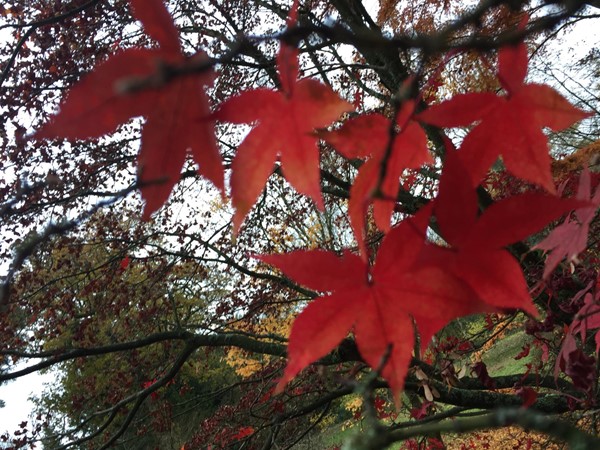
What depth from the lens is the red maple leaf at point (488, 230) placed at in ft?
1.25

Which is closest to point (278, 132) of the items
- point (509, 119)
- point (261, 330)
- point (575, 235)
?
point (509, 119)

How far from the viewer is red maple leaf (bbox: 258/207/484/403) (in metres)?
0.38

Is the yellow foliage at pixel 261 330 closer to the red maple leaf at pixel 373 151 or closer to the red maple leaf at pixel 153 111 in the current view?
the red maple leaf at pixel 373 151

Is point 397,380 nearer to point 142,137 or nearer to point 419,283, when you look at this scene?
point 419,283

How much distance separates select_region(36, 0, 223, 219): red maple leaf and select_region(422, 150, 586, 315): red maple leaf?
0.21 metres

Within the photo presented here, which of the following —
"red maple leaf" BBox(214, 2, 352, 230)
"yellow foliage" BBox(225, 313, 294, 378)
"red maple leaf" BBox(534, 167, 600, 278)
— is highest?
"yellow foliage" BBox(225, 313, 294, 378)

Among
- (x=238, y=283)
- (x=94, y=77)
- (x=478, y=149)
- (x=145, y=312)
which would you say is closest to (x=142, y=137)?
(x=94, y=77)

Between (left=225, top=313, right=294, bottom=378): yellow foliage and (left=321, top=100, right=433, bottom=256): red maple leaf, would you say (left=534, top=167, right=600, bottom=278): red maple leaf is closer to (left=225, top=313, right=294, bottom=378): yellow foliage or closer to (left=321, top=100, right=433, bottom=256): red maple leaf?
(left=321, top=100, right=433, bottom=256): red maple leaf

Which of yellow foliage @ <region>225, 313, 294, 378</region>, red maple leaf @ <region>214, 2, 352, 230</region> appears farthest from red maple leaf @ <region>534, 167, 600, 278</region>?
yellow foliage @ <region>225, 313, 294, 378</region>

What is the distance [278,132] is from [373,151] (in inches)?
4.9

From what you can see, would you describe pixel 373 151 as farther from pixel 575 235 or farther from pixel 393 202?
pixel 575 235

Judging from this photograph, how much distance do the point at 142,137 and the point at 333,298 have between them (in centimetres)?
21

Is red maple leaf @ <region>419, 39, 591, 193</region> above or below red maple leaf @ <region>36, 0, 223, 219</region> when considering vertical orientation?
below

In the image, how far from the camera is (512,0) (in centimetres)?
26
